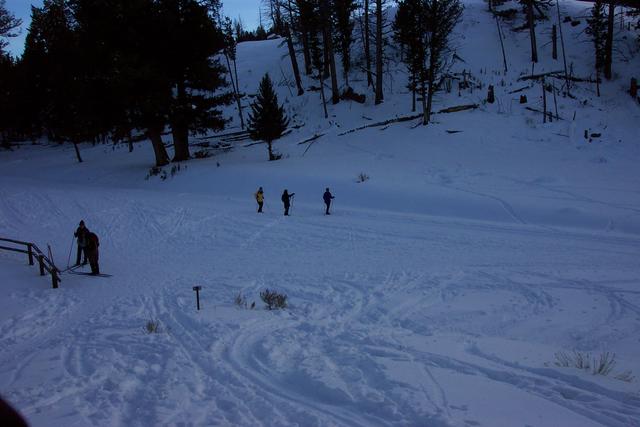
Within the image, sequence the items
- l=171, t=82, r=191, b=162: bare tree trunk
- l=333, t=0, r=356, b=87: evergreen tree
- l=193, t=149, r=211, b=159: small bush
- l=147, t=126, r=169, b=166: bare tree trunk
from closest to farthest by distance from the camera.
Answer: l=171, t=82, r=191, b=162: bare tree trunk < l=147, t=126, r=169, b=166: bare tree trunk < l=193, t=149, r=211, b=159: small bush < l=333, t=0, r=356, b=87: evergreen tree

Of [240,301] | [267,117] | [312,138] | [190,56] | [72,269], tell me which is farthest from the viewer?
[312,138]

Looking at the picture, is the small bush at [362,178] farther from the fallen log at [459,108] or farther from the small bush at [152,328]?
the small bush at [152,328]

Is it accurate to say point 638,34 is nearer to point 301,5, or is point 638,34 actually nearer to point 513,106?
point 513,106

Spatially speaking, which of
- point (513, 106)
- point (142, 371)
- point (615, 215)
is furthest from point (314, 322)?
point (513, 106)

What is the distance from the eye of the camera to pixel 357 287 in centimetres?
1107

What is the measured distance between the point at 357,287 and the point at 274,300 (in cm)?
240

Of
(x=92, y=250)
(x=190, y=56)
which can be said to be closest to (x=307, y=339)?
(x=92, y=250)

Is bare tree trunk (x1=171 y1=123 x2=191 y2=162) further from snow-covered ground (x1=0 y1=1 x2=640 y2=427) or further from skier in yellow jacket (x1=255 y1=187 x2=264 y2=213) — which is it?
skier in yellow jacket (x1=255 y1=187 x2=264 y2=213)

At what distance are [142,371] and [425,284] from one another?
7.13 metres

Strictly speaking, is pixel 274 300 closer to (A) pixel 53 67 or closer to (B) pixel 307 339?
(B) pixel 307 339

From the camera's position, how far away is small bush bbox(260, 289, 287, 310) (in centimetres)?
960

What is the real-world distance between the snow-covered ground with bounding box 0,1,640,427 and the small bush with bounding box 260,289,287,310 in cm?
33

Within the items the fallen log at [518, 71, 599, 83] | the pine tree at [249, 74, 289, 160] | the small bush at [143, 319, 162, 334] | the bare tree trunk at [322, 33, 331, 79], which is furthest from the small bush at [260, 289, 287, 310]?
the fallen log at [518, 71, 599, 83]

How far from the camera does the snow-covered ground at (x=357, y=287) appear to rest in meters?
5.46
